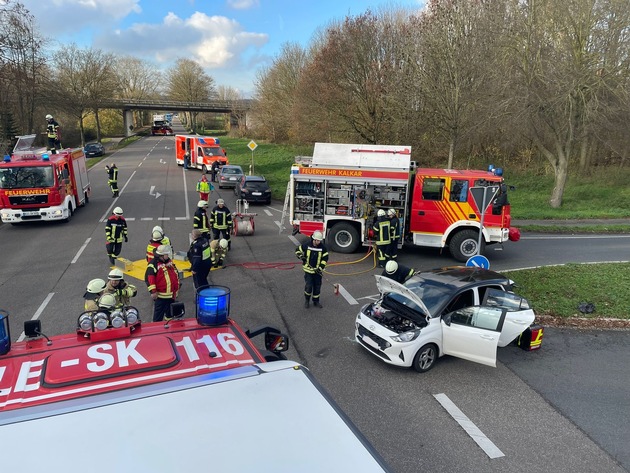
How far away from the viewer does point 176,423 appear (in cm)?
220

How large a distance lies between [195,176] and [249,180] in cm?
1001

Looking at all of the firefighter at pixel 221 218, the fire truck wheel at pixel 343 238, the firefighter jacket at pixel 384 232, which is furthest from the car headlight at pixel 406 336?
the firefighter at pixel 221 218

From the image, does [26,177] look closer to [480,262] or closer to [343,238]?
[343,238]

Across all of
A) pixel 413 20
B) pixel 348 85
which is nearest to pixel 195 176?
pixel 348 85

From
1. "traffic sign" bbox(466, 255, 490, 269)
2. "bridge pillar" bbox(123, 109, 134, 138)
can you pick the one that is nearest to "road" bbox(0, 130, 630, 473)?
"traffic sign" bbox(466, 255, 490, 269)

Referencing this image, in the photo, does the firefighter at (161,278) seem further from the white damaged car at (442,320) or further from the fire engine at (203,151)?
the fire engine at (203,151)

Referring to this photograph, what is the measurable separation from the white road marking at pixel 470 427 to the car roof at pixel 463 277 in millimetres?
1851

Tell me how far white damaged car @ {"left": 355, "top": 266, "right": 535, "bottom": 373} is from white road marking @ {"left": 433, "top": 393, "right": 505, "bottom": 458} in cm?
71

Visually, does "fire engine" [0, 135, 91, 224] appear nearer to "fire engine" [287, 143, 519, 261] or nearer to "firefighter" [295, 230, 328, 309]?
"fire engine" [287, 143, 519, 261]

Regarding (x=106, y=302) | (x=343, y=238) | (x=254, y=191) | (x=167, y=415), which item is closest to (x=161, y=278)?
(x=106, y=302)

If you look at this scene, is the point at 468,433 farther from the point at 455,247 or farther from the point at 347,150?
the point at 347,150

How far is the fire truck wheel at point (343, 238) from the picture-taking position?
515 inches

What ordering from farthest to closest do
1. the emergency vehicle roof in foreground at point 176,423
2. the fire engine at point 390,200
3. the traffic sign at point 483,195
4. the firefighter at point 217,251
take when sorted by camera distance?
the fire engine at point 390,200 → the firefighter at point 217,251 → the traffic sign at point 483,195 → the emergency vehicle roof in foreground at point 176,423

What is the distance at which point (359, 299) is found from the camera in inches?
384
